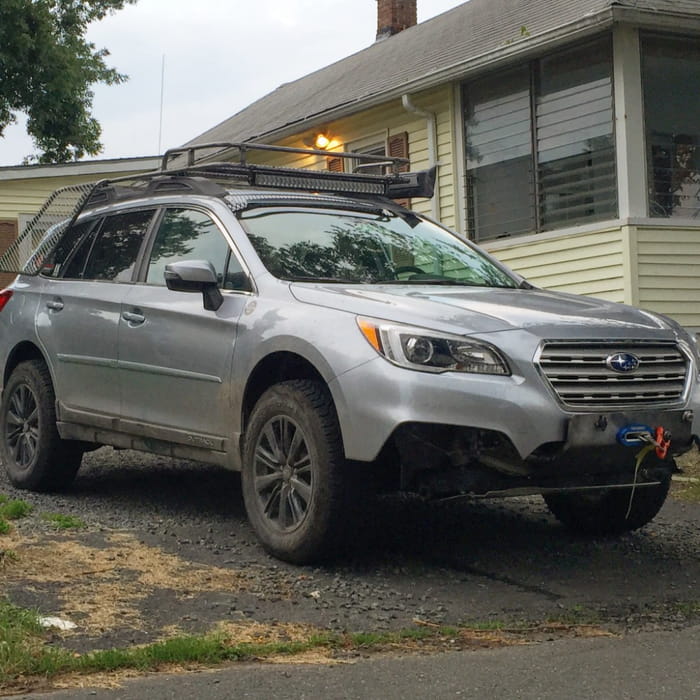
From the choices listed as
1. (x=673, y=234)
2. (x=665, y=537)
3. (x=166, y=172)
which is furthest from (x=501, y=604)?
(x=673, y=234)

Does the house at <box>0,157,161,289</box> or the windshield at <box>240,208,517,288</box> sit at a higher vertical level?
the house at <box>0,157,161,289</box>

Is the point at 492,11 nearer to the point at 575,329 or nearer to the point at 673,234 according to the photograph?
the point at 673,234

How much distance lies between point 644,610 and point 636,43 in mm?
7929

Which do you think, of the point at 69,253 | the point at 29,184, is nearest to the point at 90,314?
the point at 69,253

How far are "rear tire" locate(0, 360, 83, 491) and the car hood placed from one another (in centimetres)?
240

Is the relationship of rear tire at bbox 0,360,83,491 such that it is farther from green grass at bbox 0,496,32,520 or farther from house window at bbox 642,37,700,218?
house window at bbox 642,37,700,218

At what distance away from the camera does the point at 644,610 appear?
203 inches

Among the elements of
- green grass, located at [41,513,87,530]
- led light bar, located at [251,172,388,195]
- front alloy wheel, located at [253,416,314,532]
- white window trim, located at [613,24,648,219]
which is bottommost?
green grass, located at [41,513,87,530]

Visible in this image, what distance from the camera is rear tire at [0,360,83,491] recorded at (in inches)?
303

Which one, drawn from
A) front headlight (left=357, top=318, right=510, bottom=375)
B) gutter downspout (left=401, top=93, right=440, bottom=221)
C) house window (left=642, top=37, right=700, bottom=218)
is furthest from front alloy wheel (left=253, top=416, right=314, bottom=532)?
gutter downspout (left=401, top=93, right=440, bottom=221)

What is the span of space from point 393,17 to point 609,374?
17735mm

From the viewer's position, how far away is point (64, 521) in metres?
6.69

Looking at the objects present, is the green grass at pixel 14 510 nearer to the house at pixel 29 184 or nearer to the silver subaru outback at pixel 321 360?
the silver subaru outback at pixel 321 360

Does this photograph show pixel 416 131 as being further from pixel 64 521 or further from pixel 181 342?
pixel 64 521
